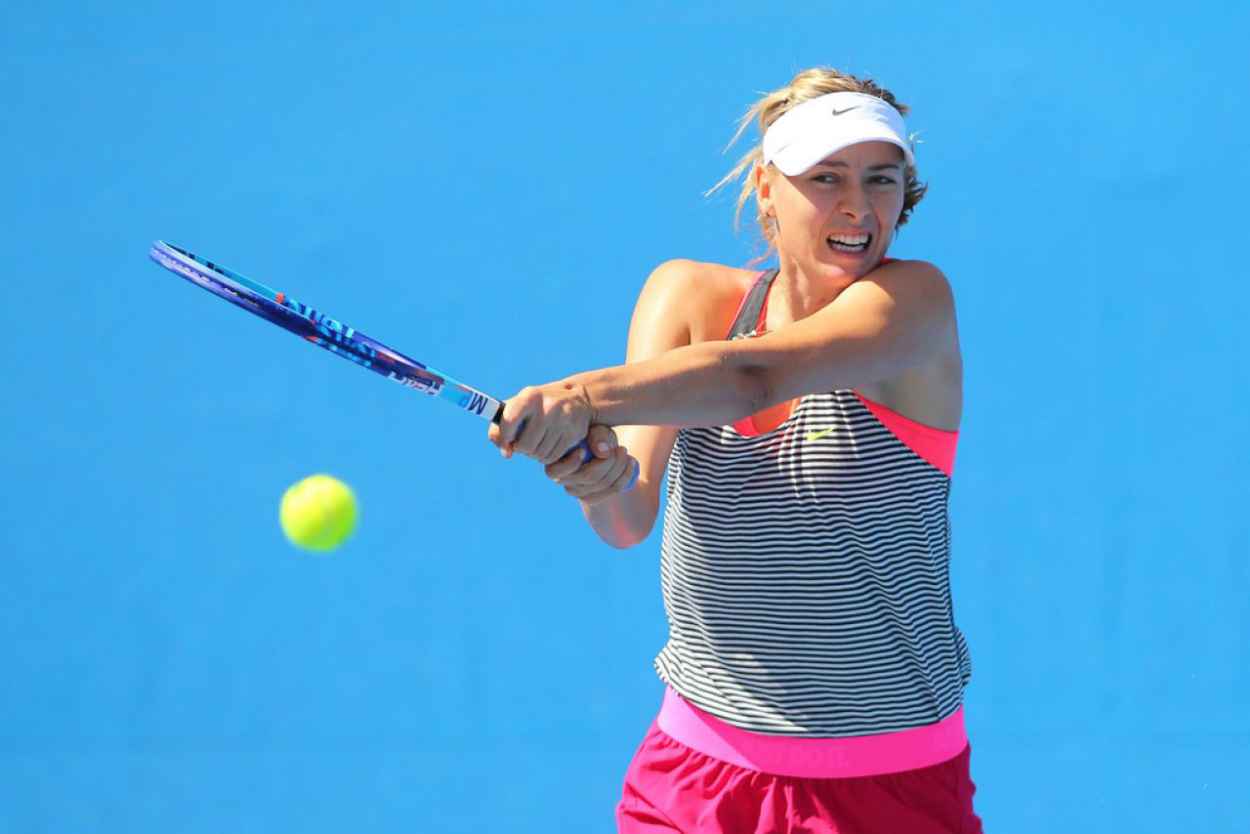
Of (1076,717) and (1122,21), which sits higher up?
(1122,21)

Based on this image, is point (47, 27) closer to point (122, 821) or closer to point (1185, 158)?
point (122, 821)

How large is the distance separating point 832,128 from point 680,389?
43 centimetres

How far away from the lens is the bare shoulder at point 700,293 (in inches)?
84.7

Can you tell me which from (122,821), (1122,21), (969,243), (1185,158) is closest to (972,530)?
(969,243)

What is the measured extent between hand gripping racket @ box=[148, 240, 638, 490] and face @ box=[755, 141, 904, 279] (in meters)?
0.46

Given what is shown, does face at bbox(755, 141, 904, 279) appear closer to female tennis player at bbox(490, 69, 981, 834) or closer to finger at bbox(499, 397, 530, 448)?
female tennis player at bbox(490, 69, 981, 834)

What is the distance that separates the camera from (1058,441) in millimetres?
4289

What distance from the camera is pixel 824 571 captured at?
1985 millimetres

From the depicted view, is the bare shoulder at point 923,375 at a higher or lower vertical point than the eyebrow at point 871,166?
lower

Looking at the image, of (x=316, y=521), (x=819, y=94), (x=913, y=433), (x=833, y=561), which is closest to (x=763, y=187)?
(x=819, y=94)

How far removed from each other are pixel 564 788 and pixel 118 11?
254 centimetres

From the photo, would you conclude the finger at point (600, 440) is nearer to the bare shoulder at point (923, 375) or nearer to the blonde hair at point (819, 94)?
the bare shoulder at point (923, 375)

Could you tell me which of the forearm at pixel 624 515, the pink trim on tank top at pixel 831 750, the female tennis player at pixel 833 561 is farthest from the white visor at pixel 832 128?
the pink trim on tank top at pixel 831 750

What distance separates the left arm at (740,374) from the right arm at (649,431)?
28 cm
